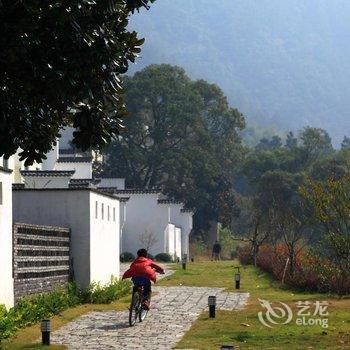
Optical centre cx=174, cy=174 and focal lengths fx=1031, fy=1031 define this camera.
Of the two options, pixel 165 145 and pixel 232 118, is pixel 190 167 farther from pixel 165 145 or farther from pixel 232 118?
pixel 232 118

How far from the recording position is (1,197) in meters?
18.3

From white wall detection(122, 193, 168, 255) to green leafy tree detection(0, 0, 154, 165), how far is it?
1896 inches

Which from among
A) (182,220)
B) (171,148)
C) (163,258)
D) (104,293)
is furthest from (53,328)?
(171,148)

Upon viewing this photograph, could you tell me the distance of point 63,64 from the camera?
11180 mm

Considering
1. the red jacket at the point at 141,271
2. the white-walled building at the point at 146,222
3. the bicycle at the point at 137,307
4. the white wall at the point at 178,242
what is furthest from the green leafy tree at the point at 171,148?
the bicycle at the point at 137,307

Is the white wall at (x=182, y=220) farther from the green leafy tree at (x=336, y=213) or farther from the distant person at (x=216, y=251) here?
the green leafy tree at (x=336, y=213)

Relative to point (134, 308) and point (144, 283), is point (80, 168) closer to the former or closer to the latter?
point (144, 283)

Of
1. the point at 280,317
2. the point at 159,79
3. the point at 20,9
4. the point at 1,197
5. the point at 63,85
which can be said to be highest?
the point at 159,79

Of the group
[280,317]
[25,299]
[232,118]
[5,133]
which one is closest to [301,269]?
[280,317]

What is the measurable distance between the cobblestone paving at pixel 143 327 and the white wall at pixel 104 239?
5.83 ft

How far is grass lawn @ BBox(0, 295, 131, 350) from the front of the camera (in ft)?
51.6

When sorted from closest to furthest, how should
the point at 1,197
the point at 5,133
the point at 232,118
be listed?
the point at 5,133 < the point at 1,197 < the point at 232,118

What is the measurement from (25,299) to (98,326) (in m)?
1.67

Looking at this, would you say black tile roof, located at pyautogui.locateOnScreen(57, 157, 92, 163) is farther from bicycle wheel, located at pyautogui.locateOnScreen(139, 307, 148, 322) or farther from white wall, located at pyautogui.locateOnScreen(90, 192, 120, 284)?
bicycle wheel, located at pyautogui.locateOnScreen(139, 307, 148, 322)
